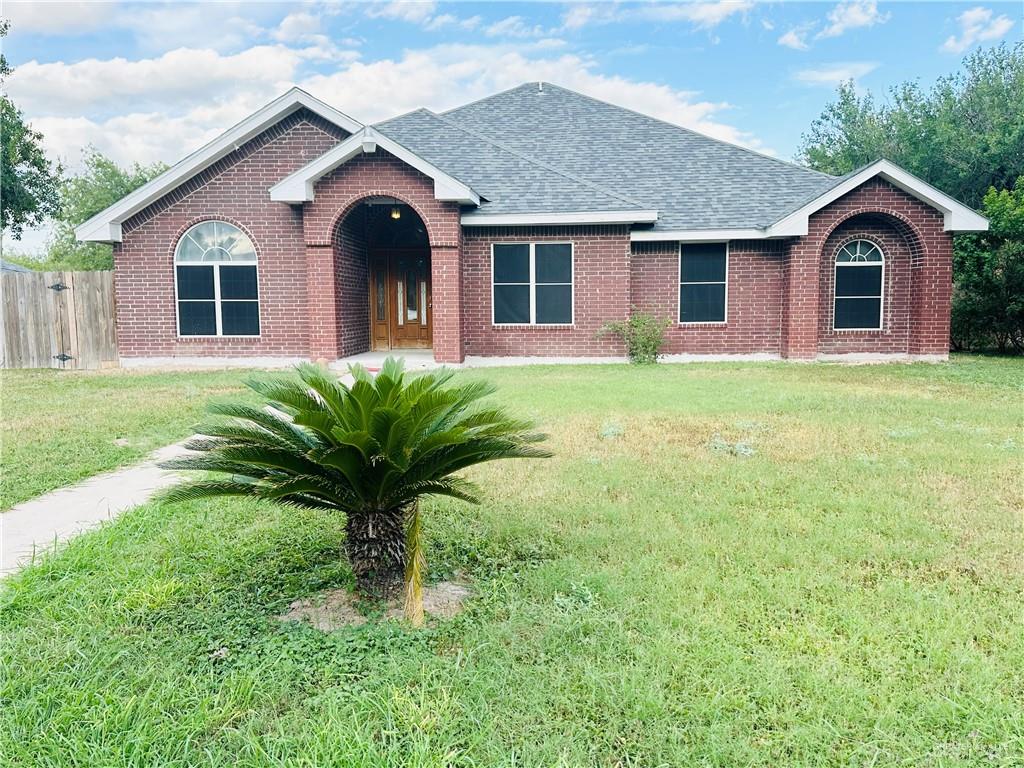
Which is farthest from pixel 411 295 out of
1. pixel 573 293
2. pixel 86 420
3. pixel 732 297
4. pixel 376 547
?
pixel 376 547

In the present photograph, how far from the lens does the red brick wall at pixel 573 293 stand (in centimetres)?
1499

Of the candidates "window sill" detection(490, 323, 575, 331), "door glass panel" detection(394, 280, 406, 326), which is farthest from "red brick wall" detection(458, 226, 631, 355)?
"door glass panel" detection(394, 280, 406, 326)

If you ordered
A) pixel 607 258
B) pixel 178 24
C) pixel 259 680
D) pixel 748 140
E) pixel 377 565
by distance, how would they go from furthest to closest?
pixel 748 140, pixel 607 258, pixel 178 24, pixel 377 565, pixel 259 680

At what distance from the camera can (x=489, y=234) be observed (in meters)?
15.1

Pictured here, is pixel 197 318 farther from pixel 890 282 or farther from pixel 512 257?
pixel 890 282

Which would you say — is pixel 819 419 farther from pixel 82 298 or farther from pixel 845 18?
pixel 845 18

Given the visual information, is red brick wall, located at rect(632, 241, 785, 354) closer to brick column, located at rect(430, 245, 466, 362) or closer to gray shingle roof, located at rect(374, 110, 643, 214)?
gray shingle roof, located at rect(374, 110, 643, 214)

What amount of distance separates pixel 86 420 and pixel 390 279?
983cm

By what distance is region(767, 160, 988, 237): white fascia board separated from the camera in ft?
46.9

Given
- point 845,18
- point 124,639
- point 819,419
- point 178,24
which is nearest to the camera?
point 124,639

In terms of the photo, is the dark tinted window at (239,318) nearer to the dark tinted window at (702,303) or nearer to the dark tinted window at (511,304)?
the dark tinted window at (511,304)

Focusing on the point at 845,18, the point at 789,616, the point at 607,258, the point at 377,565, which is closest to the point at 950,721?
the point at 789,616

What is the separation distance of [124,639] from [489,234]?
41.9 ft

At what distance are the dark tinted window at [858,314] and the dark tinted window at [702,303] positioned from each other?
2547mm
